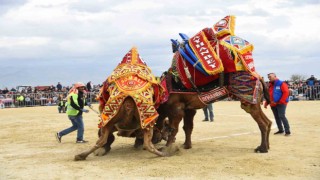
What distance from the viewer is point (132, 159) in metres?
9.05

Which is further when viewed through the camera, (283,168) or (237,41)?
(237,41)

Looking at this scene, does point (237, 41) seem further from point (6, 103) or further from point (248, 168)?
point (6, 103)

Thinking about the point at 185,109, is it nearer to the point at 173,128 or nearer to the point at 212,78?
the point at 173,128

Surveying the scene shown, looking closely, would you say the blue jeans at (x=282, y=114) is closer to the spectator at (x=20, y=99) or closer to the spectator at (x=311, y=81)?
the spectator at (x=311, y=81)

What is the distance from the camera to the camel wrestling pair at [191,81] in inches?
353

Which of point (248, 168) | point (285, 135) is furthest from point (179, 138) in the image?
point (248, 168)

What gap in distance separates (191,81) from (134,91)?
1.46 meters

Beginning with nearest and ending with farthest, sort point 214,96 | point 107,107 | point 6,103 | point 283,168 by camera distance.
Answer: point 283,168 < point 107,107 < point 214,96 < point 6,103

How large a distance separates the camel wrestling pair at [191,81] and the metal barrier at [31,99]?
27.3 meters

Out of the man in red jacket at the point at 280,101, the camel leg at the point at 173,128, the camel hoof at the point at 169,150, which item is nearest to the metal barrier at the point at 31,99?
the man in red jacket at the point at 280,101

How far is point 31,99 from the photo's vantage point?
123 feet

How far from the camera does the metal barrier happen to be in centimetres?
3678

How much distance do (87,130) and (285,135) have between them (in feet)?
22.3

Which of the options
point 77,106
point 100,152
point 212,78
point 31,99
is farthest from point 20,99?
point 212,78
